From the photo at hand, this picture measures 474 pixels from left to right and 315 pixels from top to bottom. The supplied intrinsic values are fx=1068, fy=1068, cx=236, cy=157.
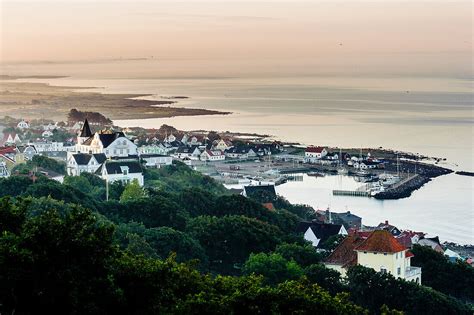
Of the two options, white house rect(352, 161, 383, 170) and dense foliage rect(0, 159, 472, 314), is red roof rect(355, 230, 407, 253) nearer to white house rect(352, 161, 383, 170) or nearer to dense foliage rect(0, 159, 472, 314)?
dense foliage rect(0, 159, 472, 314)

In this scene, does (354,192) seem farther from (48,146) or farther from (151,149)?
(48,146)

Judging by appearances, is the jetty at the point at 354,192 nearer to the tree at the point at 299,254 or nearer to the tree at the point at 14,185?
the tree at the point at 14,185

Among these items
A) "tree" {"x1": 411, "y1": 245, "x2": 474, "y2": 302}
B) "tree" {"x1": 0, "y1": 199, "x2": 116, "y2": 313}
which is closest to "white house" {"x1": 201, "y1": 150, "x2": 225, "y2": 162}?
"tree" {"x1": 411, "y1": 245, "x2": 474, "y2": 302}

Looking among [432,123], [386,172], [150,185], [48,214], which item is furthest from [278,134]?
[48,214]

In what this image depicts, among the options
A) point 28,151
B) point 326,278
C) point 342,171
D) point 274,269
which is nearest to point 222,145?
point 342,171

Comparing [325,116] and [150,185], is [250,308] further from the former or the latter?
[325,116]
